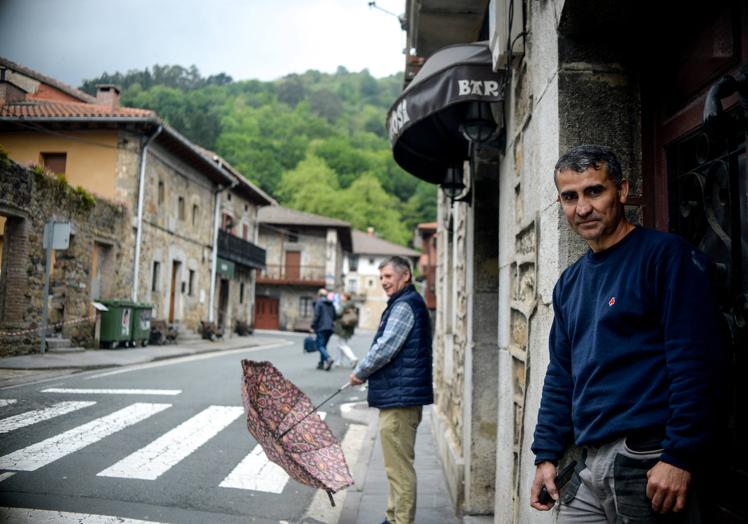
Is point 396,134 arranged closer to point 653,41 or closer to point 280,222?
point 653,41

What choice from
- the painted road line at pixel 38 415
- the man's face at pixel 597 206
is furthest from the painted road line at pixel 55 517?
the man's face at pixel 597 206

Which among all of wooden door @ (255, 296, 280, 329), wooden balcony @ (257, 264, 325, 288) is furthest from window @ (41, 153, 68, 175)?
wooden door @ (255, 296, 280, 329)

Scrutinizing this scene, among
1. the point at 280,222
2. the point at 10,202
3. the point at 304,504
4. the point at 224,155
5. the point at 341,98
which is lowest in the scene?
the point at 304,504

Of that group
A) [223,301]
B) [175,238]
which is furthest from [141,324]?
[223,301]

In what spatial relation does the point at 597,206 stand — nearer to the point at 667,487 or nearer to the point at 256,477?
the point at 667,487

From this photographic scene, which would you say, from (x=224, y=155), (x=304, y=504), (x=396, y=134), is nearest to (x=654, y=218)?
(x=396, y=134)

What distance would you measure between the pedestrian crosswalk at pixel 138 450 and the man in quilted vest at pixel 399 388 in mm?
1286

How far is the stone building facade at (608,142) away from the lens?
1.89 m

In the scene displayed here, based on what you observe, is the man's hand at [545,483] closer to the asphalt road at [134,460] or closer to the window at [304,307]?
the asphalt road at [134,460]

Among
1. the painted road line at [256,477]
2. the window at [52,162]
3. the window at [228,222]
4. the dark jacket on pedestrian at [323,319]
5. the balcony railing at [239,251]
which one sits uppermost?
the window at [228,222]

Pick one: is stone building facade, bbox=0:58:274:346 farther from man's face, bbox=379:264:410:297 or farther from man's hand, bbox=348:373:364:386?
man's hand, bbox=348:373:364:386

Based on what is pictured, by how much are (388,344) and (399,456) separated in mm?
773

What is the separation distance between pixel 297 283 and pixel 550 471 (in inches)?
1738

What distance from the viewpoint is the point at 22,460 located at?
480 cm
